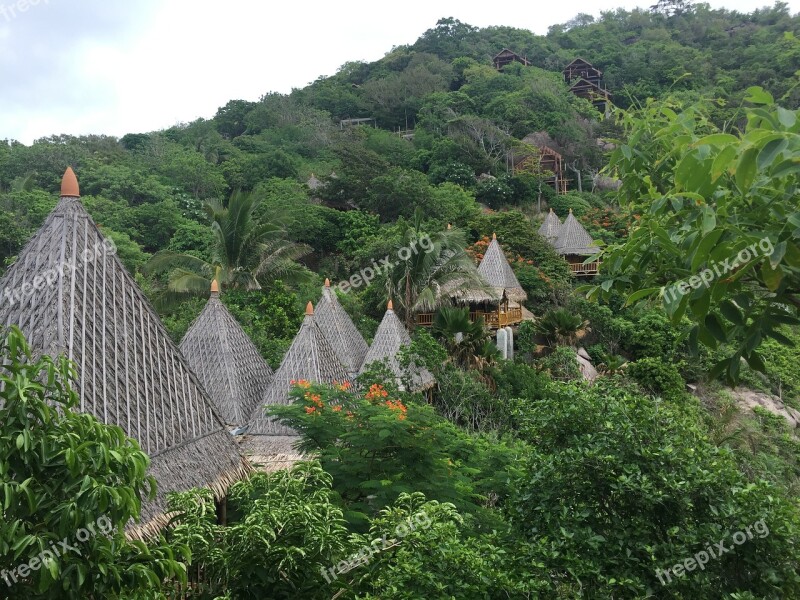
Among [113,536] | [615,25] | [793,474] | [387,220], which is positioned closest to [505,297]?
[793,474]

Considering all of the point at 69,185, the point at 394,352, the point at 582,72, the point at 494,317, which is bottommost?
the point at 494,317

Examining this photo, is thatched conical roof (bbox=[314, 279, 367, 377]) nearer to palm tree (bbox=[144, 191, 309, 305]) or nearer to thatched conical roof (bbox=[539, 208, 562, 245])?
palm tree (bbox=[144, 191, 309, 305])

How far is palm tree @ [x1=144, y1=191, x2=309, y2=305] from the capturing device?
16.2 meters

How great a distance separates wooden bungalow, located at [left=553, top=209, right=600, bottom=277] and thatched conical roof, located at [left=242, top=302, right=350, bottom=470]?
17.3m

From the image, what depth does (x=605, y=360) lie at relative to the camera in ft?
66.8

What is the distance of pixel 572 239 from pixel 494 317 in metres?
9.13

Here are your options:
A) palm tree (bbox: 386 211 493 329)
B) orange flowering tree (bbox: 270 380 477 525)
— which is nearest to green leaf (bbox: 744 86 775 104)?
orange flowering tree (bbox: 270 380 477 525)

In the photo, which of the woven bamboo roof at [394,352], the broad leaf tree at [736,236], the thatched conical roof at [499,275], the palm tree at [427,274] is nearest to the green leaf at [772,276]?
the broad leaf tree at [736,236]

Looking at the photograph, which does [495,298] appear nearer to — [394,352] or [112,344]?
[394,352]

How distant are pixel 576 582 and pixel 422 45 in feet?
240

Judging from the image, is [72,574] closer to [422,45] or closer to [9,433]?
[9,433]

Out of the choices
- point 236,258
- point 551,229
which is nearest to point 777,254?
point 236,258

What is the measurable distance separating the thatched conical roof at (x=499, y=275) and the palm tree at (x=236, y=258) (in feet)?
20.4

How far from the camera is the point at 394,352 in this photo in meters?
13.4
